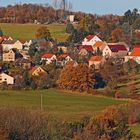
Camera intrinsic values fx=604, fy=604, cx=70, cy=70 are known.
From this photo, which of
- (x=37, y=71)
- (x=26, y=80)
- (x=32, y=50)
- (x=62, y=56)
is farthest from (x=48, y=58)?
(x=26, y=80)

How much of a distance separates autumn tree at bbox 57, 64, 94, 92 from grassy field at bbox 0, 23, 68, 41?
20.3m

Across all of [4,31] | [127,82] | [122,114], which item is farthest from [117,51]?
[122,114]

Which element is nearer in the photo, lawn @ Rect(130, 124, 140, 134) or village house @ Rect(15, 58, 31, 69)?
lawn @ Rect(130, 124, 140, 134)

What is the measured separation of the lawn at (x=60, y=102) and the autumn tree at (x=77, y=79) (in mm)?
666

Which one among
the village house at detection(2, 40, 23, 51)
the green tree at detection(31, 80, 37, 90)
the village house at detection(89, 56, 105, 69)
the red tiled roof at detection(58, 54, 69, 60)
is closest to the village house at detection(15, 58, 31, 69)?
the red tiled roof at detection(58, 54, 69, 60)

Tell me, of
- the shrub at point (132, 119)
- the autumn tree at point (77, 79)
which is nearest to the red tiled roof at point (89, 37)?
the autumn tree at point (77, 79)

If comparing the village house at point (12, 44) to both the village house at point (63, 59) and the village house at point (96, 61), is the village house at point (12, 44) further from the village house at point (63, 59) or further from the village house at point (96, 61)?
the village house at point (96, 61)

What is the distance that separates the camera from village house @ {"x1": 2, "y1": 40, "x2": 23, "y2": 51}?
45575mm

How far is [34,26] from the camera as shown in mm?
55531

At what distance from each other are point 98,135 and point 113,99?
10.7 meters

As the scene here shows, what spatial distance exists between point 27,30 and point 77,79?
25.5 metres

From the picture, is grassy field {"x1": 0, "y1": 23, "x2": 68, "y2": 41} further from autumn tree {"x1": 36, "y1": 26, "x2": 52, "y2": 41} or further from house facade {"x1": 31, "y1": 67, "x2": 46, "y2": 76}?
house facade {"x1": 31, "y1": 67, "x2": 46, "y2": 76}

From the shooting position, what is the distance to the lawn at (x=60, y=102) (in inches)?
934

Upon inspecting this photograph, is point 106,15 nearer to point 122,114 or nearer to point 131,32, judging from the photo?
point 131,32
